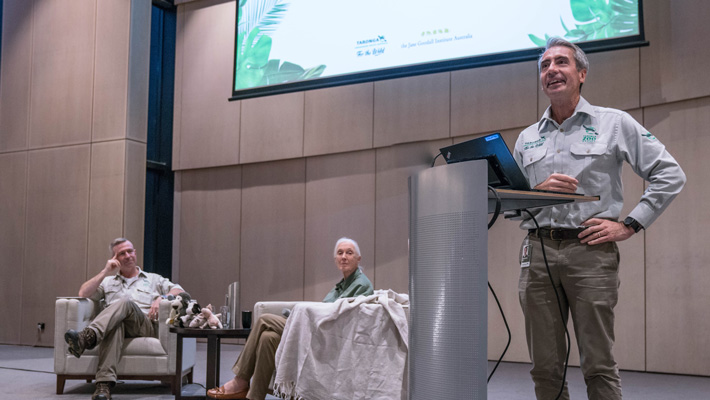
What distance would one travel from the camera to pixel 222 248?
283 inches

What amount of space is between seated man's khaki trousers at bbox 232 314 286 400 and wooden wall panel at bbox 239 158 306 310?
10.3 ft

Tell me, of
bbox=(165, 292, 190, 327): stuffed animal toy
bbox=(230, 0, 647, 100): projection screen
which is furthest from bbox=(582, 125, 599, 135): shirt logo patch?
bbox=(230, 0, 647, 100): projection screen

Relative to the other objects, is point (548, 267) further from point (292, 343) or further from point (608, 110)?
point (292, 343)

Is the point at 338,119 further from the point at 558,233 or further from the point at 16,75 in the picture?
the point at 558,233

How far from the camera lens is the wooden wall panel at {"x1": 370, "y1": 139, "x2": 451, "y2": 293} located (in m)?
6.07

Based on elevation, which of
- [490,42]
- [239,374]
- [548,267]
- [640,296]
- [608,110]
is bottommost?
[239,374]

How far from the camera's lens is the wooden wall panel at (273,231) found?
677 cm

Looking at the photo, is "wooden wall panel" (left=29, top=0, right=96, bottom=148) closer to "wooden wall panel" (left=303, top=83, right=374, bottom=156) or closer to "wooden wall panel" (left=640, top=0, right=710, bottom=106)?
"wooden wall panel" (left=303, top=83, right=374, bottom=156)

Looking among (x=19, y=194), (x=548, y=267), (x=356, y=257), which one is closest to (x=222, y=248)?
(x=19, y=194)

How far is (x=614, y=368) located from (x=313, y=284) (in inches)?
188

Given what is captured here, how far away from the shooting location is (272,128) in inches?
274

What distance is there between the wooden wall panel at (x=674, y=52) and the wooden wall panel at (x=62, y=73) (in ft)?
18.0

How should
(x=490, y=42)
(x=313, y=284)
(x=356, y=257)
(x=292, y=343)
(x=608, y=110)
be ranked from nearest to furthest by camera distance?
1. (x=608, y=110)
2. (x=292, y=343)
3. (x=356, y=257)
4. (x=490, y=42)
5. (x=313, y=284)

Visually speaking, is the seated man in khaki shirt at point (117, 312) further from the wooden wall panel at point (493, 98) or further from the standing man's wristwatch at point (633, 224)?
the standing man's wristwatch at point (633, 224)
